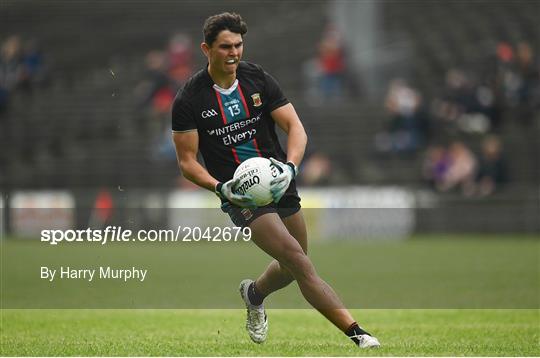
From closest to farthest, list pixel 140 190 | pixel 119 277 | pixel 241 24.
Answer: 1. pixel 241 24
2. pixel 119 277
3. pixel 140 190

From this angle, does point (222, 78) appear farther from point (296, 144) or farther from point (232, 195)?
point (232, 195)

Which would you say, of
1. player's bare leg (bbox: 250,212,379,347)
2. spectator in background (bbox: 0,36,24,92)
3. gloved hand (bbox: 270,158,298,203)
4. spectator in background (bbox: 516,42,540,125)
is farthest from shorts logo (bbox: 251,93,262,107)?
spectator in background (bbox: 0,36,24,92)

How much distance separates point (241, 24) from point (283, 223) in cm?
147

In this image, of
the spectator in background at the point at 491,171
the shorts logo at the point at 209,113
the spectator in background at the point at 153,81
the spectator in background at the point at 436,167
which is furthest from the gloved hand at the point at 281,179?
the spectator in background at the point at 153,81

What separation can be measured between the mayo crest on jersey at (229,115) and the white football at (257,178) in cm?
50

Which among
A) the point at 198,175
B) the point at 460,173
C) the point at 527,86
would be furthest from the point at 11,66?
the point at 198,175

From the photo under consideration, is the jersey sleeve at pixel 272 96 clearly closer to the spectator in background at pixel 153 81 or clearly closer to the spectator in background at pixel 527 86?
the spectator in background at pixel 527 86

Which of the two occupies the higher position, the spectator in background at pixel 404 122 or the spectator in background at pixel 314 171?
the spectator in background at pixel 404 122

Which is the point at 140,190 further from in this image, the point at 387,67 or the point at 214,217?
the point at 387,67

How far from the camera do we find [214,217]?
21219 mm

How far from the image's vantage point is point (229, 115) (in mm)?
8188

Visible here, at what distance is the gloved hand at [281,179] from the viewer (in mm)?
7715

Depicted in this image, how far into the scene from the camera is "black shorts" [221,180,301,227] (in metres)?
8.08

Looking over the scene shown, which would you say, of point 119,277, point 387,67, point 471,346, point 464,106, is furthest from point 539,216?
point 471,346
